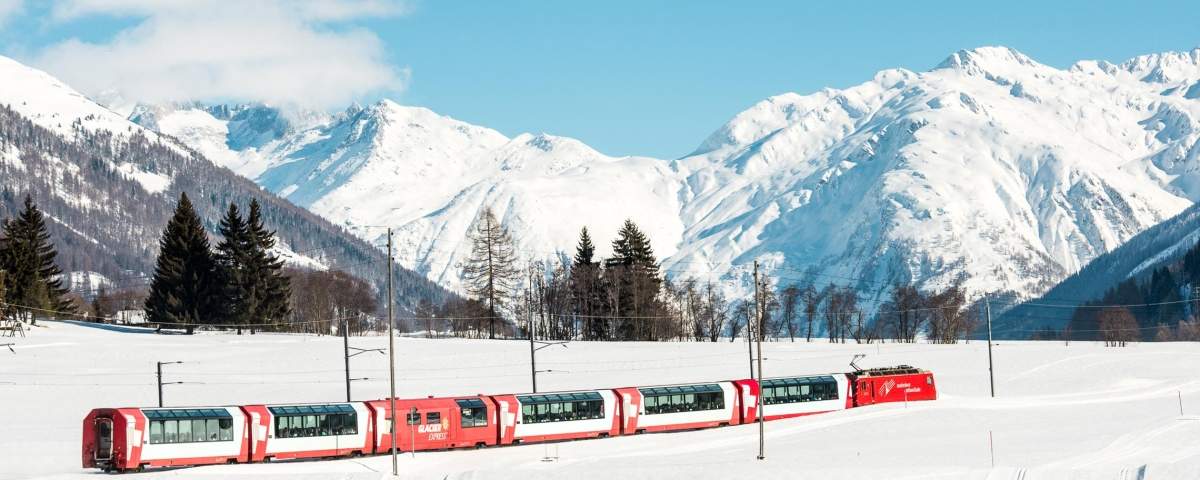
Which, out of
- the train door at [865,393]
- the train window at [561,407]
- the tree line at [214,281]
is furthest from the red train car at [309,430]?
the tree line at [214,281]

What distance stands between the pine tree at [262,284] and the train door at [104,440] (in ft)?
246

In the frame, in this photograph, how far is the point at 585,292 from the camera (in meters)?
161

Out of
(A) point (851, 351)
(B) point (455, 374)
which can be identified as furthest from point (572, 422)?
(A) point (851, 351)

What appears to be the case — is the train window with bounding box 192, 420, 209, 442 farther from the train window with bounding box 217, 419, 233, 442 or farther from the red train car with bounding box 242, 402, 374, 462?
the red train car with bounding box 242, 402, 374, 462

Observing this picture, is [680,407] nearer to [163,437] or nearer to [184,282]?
[163,437]

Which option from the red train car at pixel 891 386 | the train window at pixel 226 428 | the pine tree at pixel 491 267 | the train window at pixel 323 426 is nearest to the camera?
the train window at pixel 226 428

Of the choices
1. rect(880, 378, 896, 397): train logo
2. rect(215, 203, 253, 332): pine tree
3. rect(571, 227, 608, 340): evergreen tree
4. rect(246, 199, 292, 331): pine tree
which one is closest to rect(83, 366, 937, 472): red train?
rect(880, 378, 896, 397): train logo

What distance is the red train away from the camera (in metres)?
67.8

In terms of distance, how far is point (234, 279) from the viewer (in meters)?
142

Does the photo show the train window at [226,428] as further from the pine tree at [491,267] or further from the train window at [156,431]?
the pine tree at [491,267]

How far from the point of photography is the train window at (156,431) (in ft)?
222

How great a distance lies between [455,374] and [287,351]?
1661 cm

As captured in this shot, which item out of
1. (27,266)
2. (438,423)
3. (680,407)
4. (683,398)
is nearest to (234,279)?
(27,266)

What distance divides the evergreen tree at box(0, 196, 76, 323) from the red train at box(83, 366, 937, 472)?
69289 mm
